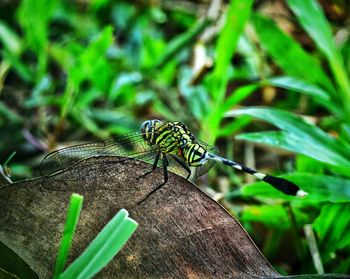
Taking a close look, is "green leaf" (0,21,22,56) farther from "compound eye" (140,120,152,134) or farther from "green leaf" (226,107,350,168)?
"green leaf" (226,107,350,168)

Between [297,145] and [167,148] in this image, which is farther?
[167,148]

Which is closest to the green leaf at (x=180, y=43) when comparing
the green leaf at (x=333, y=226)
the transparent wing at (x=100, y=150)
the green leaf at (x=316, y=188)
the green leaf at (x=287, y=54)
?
the green leaf at (x=287, y=54)

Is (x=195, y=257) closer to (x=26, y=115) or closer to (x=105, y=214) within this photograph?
(x=105, y=214)

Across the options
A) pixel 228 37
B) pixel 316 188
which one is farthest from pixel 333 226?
pixel 228 37

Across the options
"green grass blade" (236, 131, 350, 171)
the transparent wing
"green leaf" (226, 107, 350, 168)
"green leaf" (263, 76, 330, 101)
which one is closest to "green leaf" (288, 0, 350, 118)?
"green leaf" (263, 76, 330, 101)

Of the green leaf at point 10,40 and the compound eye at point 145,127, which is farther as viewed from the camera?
the green leaf at point 10,40

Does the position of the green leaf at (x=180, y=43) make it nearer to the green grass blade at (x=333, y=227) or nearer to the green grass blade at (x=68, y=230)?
the green grass blade at (x=333, y=227)

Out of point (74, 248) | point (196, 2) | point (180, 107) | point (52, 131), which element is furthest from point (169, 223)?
point (196, 2)

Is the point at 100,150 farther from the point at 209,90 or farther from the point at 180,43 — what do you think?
the point at 180,43
